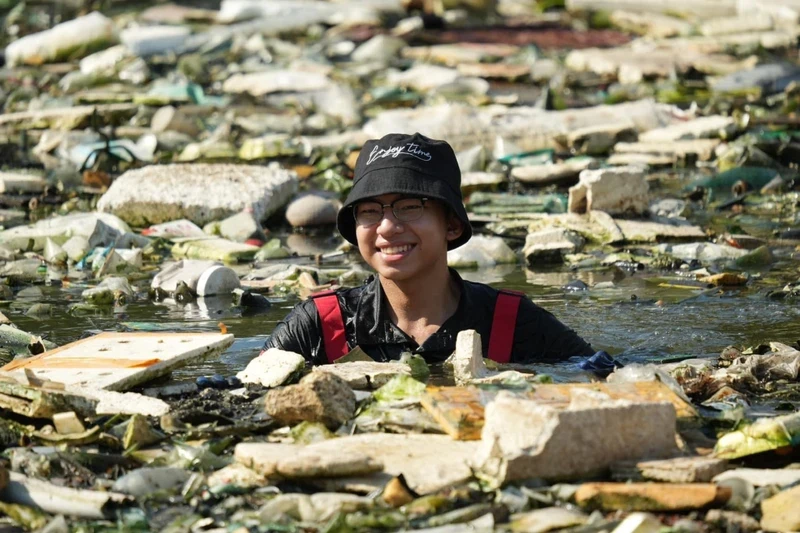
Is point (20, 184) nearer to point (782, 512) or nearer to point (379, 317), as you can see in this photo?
point (379, 317)

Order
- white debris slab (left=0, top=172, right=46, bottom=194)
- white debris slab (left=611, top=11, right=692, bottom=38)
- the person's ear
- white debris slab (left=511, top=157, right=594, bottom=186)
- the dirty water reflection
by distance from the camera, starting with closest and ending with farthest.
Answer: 1. the person's ear
2. the dirty water reflection
3. white debris slab (left=511, top=157, right=594, bottom=186)
4. white debris slab (left=0, top=172, right=46, bottom=194)
5. white debris slab (left=611, top=11, right=692, bottom=38)

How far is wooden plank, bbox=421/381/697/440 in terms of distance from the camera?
3531mm

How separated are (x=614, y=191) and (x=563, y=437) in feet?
18.1

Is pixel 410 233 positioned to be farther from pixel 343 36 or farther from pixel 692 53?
pixel 343 36

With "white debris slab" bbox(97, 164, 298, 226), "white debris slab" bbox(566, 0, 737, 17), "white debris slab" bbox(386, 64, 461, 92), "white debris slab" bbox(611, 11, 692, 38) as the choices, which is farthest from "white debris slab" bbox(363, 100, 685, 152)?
"white debris slab" bbox(566, 0, 737, 17)

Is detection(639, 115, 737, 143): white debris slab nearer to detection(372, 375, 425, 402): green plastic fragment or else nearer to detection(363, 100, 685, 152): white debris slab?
detection(363, 100, 685, 152): white debris slab

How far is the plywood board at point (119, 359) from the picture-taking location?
4223 millimetres

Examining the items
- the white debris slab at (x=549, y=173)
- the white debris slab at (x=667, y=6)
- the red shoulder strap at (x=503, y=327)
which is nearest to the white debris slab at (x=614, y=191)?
the white debris slab at (x=549, y=173)

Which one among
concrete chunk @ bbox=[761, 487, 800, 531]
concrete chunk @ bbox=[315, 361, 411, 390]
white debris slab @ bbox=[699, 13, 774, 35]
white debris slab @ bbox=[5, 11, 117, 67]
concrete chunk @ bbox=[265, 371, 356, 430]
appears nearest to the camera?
concrete chunk @ bbox=[761, 487, 800, 531]

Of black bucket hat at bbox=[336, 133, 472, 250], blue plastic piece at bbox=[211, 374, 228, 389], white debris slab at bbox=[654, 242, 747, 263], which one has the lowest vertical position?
white debris slab at bbox=[654, 242, 747, 263]

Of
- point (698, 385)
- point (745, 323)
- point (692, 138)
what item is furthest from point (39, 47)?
point (698, 385)

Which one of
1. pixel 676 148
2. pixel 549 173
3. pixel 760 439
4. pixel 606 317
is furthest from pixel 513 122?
pixel 760 439

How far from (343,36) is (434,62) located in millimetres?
2554

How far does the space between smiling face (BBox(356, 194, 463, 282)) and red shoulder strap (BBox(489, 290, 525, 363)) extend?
0.29 meters
